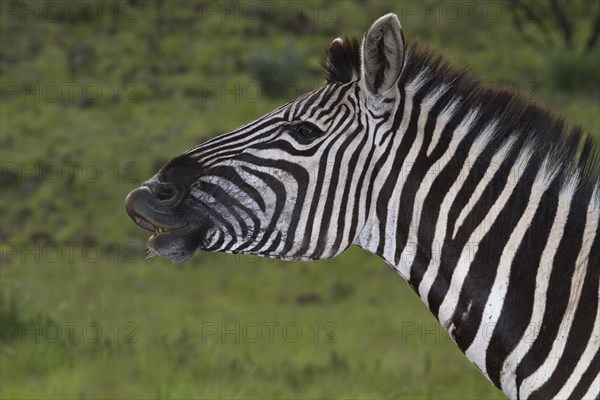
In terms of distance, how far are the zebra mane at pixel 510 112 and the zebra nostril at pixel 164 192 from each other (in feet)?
2.53

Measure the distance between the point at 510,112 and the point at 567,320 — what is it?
751mm

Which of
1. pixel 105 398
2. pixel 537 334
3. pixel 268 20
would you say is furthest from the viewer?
pixel 268 20

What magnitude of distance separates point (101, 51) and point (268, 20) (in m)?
5.24

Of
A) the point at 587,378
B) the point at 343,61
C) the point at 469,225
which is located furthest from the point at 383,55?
the point at 587,378

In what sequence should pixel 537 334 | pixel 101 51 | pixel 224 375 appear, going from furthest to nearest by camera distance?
1. pixel 101 51
2. pixel 224 375
3. pixel 537 334

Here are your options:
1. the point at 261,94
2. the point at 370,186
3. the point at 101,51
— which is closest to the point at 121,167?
the point at 261,94

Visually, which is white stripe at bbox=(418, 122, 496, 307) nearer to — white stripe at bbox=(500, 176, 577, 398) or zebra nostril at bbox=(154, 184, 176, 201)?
A: white stripe at bbox=(500, 176, 577, 398)

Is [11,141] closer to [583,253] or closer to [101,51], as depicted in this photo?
[101,51]

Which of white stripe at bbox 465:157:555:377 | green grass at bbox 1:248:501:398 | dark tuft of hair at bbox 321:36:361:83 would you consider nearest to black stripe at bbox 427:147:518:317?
white stripe at bbox 465:157:555:377

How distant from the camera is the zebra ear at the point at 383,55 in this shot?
2795mm

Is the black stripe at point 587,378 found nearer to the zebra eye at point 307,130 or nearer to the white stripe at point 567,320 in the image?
the white stripe at point 567,320

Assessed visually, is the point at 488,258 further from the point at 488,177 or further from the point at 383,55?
the point at 383,55

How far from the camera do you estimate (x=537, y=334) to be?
109 inches

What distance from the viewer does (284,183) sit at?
300 centimetres
